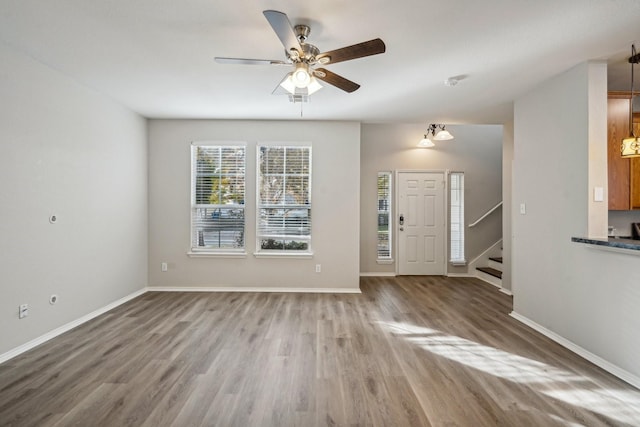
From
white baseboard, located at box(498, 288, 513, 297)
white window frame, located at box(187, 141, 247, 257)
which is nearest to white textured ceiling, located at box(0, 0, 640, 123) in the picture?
white window frame, located at box(187, 141, 247, 257)

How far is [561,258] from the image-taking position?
119 inches

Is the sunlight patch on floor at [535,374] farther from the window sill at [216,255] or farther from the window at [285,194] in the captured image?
the window sill at [216,255]

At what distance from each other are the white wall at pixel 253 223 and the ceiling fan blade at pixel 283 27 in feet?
8.65

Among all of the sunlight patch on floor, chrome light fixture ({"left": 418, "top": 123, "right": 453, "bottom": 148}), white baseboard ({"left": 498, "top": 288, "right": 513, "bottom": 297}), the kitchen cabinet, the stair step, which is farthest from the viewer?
chrome light fixture ({"left": 418, "top": 123, "right": 453, "bottom": 148})

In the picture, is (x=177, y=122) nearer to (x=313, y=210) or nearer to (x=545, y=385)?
(x=313, y=210)

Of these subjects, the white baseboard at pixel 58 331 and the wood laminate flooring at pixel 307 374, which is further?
the white baseboard at pixel 58 331

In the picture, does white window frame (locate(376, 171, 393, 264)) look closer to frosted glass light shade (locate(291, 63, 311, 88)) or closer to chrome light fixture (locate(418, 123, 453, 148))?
chrome light fixture (locate(418, 123, 453, 148))

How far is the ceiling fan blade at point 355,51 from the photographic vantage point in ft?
6.32

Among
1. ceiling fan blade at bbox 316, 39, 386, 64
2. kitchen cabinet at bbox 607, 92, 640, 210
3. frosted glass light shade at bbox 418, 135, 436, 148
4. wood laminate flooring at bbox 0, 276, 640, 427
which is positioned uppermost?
frosted glass light shade at bbox 418, 135, 436, 148

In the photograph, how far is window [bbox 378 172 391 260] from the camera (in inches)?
233

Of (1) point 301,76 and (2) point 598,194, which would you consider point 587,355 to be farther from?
(1) point 301,76

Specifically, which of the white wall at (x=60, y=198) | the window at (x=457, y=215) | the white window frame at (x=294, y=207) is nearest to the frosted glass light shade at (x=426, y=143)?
the window at (x=457, y=215)

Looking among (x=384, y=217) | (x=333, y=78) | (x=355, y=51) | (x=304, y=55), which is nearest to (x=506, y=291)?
(x=384, y=217)

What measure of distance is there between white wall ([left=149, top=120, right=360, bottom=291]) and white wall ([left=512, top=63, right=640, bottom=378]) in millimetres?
2249
